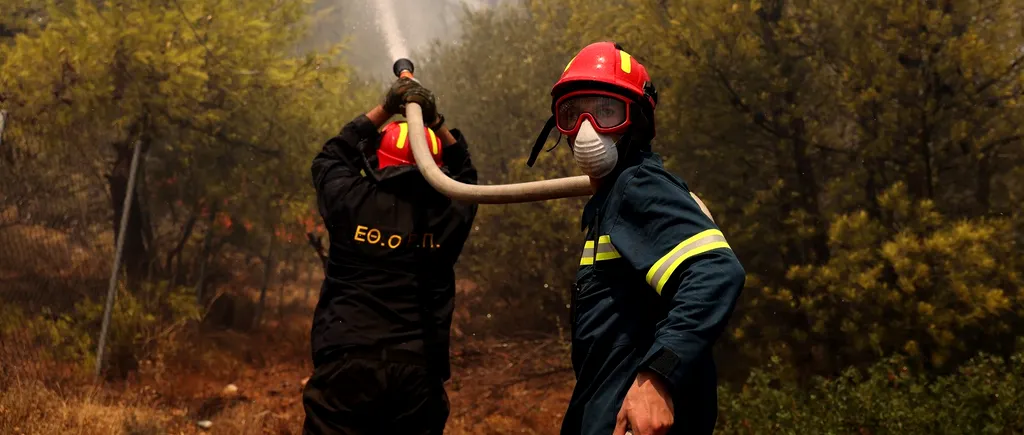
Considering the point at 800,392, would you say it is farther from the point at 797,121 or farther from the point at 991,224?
the point at 797,121

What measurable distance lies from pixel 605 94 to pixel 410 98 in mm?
1653

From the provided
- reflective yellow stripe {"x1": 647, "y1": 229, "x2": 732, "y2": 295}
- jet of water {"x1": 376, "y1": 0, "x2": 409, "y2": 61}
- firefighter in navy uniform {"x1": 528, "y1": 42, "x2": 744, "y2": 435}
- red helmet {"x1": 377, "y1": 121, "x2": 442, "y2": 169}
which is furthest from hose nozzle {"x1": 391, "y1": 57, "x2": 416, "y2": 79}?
jet of water {"x1": 376, "y1": 0, "x2": 409, "y2": 61}

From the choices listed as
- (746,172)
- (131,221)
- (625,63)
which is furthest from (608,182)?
(131,221)

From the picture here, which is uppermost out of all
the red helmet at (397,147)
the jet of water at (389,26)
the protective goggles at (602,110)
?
the jet of water at (389,26)

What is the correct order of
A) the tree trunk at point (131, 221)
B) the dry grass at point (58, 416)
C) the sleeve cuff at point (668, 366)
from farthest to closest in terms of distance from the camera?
the tree trunk at point (131, 221), the dry grass at point (58, 416), the sleeve cuff at point (668, 366)

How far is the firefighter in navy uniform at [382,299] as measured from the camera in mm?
2826

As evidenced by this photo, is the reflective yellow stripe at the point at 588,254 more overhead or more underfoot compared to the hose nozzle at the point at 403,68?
more underfoot

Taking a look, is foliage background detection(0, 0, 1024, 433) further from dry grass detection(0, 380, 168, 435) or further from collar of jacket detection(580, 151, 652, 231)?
collar of jacket detection(580, 151, 652, 231)

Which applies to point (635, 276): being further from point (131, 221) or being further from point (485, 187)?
point (131, 221)

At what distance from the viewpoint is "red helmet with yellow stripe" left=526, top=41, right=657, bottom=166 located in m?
1.80

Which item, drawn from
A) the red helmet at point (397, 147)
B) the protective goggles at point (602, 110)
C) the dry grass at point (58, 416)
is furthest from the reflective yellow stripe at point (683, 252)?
the dry grass at point (58, 416)

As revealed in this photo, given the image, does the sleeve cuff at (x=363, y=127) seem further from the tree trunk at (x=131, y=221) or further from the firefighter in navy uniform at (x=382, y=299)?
the tree trunk at (x=131, y=221)

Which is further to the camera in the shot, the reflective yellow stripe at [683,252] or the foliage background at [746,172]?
the foliage background at [746,172]

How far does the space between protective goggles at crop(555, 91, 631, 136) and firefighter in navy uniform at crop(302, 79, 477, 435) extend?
4.46ft
